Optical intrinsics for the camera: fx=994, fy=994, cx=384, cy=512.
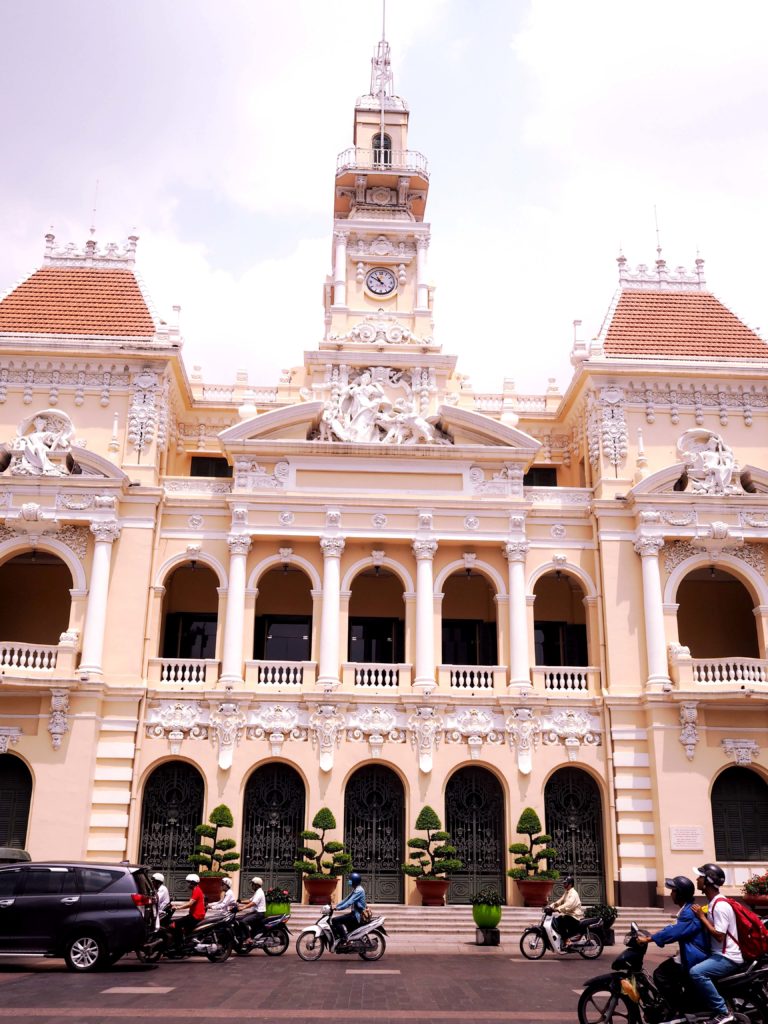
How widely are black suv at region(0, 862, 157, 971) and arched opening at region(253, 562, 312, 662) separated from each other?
42.4 feet

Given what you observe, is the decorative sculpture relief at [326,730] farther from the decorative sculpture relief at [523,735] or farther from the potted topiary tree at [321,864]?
the decorative sculpture relief at [523,735]

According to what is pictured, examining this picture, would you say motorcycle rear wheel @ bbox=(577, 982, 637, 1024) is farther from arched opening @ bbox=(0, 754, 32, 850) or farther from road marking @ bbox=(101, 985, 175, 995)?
arched opening @ bbox=(0, 754, 32, 850)

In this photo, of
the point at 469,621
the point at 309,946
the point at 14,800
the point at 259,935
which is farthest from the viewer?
the point at 469,621

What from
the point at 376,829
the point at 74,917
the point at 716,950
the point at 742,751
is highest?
the point at 742,751

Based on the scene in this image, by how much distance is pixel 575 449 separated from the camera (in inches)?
1280

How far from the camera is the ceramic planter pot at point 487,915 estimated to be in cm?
2194

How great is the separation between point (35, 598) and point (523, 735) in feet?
50.4

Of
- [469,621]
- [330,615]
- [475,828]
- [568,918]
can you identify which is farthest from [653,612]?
[568,918]

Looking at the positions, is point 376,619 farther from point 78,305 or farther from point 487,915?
point 78,305

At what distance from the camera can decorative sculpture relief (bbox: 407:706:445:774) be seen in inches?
1053

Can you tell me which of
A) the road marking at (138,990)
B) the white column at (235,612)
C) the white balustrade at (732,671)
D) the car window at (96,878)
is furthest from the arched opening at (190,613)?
the road marking at (138,990)

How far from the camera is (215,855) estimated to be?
24703mm

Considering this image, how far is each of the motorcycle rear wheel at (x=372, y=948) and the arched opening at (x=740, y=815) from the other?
449 inches

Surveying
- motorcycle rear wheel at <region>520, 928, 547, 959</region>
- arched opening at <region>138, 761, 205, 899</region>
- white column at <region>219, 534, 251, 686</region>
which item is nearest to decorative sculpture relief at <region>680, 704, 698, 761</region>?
motorcycle rear wheel at <region>520, 928, 547, 959</region>
